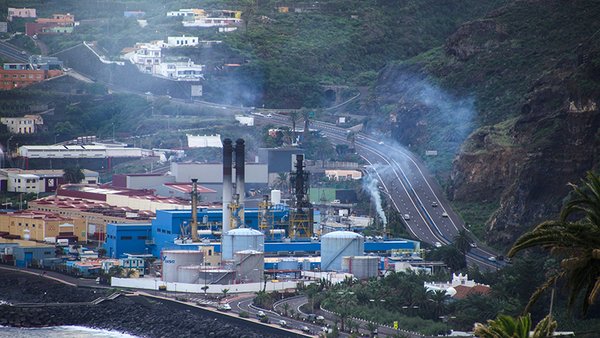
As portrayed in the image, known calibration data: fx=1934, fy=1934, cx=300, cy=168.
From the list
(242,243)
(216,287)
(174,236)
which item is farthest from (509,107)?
(216,287)

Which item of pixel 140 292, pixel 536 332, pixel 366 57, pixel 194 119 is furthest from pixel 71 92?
pixel 536 332

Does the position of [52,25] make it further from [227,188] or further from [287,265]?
[287,265]

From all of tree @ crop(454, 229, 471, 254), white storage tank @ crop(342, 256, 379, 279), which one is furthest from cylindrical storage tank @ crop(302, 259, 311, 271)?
tree @ crop(454, 229, 471, 254)

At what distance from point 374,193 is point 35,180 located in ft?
66.0

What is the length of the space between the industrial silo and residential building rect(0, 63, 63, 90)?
171ft

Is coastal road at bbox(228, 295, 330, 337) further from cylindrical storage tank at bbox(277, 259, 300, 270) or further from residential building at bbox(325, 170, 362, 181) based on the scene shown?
residential building at bbox(325, 170, 362, 181)

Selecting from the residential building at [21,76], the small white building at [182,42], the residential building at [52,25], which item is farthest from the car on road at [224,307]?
the residential building at [52,25]

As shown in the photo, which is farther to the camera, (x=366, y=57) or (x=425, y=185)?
(x=366, y=57)

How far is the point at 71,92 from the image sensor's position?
11881 cm

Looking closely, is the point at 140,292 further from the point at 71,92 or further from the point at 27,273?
the point at 71,92

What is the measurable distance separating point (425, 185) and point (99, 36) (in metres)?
44.9

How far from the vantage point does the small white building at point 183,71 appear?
387 ft

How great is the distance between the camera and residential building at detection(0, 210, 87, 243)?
82.8m

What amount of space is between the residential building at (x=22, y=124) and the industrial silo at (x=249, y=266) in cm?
4405
